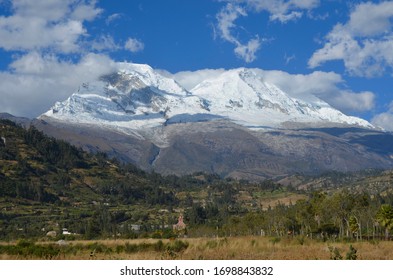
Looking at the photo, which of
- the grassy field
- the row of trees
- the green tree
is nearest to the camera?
the grassy field

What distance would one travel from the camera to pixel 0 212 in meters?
197

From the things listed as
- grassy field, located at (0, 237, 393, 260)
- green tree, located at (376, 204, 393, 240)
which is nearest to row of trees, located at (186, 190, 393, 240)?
green tree, located at (376, 204, 393, 240)

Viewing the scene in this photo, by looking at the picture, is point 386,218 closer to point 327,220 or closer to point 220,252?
point 327,220

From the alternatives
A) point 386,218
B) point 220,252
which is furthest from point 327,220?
point 220,252

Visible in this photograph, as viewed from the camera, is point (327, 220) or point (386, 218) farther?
point (327, 220)

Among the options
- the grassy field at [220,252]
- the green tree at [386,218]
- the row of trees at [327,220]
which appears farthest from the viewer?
the row of trees at [327,220]

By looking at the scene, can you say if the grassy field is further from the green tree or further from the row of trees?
the row of trees

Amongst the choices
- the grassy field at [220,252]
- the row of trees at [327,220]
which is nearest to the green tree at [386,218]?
the row of trees at [327,220]

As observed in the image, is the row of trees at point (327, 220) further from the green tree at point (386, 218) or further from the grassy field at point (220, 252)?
the grassy field at point (220, 252)

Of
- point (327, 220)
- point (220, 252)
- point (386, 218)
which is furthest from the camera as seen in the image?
point (327, 220)

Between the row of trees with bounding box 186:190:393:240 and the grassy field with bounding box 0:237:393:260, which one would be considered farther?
the row of trees with bounding box 186:190:393:240

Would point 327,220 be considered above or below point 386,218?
below

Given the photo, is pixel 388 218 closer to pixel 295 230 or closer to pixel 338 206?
pixel 338 206
